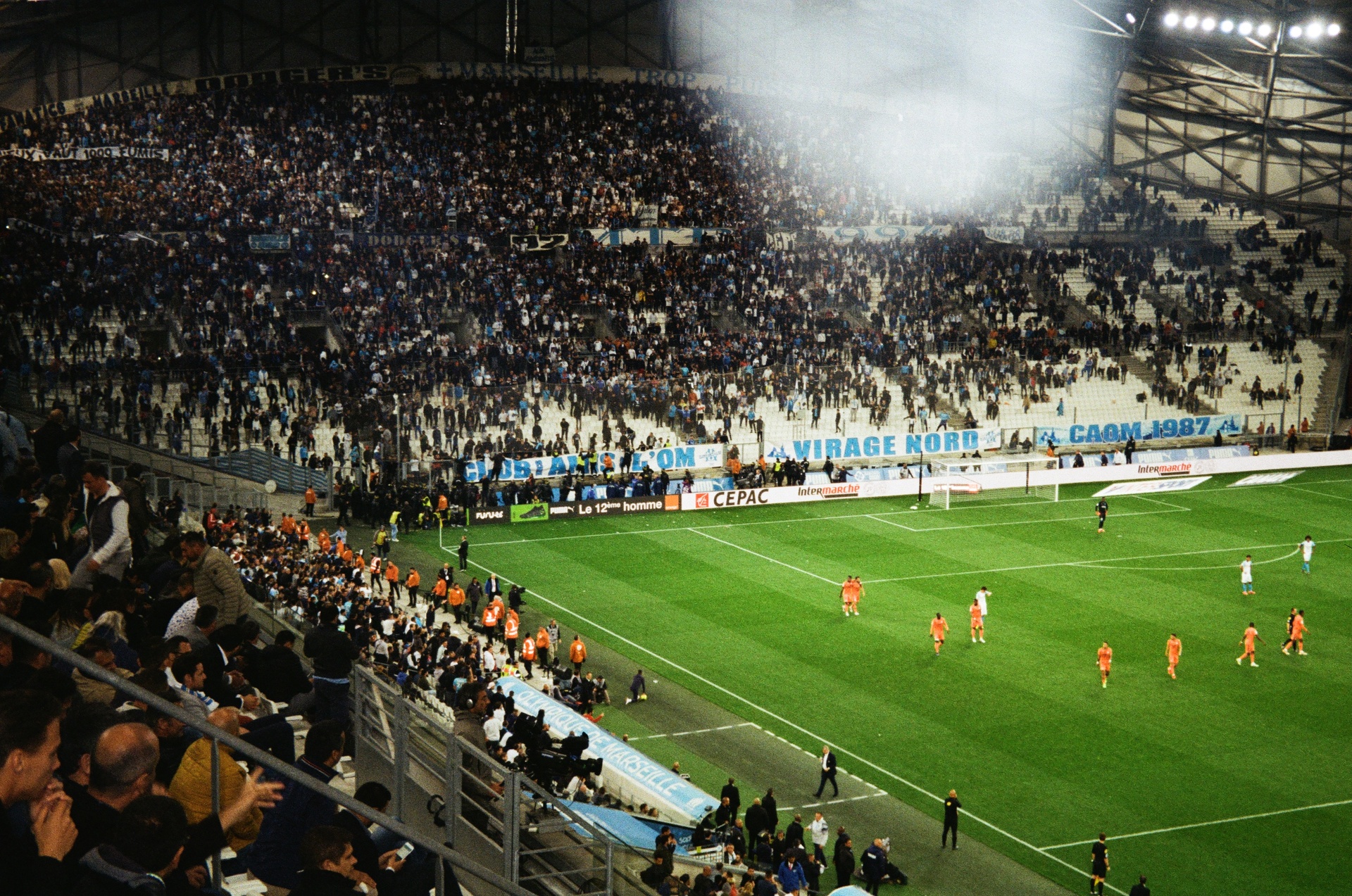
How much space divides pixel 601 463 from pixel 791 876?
2891 centimetres

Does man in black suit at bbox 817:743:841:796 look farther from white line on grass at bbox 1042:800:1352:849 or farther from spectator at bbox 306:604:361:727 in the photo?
spectator at bbox 306:604:361:727

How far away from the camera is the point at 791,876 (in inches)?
780

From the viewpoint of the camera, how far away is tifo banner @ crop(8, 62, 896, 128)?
62.2 meters

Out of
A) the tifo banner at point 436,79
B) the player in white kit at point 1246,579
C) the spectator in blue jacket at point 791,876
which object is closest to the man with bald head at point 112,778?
the spectator in blue jacket at point 791,876

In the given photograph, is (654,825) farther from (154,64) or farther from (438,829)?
(154,64)

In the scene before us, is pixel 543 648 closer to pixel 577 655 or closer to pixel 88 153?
pixel 577 655

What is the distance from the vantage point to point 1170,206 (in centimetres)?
6838

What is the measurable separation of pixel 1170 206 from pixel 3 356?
53.4 m

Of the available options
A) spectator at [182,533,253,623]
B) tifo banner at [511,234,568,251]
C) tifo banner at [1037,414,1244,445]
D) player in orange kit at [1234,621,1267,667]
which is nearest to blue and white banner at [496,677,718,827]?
spectator at [182,533,253,623]

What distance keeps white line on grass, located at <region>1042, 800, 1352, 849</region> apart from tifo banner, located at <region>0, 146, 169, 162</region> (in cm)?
4588

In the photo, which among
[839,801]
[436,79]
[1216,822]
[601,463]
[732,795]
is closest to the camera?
[732,795]

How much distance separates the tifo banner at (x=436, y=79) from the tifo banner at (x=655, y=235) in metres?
10.2

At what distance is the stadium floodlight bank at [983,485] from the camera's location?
48812 millimetres

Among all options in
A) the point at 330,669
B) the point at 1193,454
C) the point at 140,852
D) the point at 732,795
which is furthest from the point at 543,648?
the point at 1193,454
